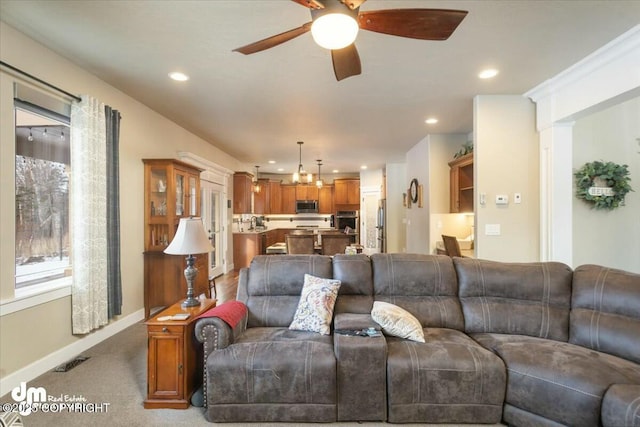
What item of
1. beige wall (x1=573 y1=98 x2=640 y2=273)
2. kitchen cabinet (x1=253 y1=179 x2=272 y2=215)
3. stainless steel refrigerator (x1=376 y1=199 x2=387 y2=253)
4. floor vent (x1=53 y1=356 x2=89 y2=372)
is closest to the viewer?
floor vent (x1=53 y1=356 x2=89 y2=372)

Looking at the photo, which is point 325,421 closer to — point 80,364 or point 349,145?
point 80,364

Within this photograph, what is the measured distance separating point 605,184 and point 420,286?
103 inches

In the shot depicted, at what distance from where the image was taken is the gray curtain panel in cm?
315

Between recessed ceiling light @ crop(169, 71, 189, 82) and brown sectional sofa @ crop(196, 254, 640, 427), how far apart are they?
7.90 ft

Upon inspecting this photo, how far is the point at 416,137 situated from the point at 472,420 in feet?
15.2

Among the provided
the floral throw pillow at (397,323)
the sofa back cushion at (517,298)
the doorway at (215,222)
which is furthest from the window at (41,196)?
the sofa back cushion at (517,298)

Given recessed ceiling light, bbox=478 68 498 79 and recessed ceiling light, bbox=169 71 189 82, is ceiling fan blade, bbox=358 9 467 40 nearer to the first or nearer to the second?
recessed ceiling light, bbox=478 68 498 79

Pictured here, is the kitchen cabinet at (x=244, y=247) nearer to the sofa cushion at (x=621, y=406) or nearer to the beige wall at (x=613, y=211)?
the beige wall at (x=613, y=211)

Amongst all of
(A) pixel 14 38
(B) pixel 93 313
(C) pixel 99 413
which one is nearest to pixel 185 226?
(C) pixel 99 413

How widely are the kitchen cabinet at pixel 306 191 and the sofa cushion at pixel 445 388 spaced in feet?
27.3

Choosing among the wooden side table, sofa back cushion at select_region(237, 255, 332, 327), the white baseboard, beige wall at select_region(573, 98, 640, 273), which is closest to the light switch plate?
beige wall at select_region(573, 98, 640, 273)

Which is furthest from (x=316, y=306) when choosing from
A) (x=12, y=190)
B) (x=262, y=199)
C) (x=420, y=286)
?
(x=262, y=199)

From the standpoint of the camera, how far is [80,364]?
2656 mm

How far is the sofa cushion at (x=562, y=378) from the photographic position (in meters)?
1.61
